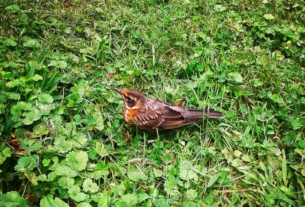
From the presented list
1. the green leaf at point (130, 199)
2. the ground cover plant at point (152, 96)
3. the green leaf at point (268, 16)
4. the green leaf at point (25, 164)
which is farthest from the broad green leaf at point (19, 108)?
the green leaf at point (268, 16)

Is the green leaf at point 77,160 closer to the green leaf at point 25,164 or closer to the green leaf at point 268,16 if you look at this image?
the green leaf at point 25,164

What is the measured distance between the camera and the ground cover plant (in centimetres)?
316

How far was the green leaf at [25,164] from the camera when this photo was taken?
9.39 ft

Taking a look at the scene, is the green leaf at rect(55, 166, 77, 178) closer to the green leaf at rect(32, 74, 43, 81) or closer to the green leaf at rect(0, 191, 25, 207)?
the green leaf at rect(0, 191, 25, 207)

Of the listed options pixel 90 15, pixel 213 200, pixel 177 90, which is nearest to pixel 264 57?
pixel 177 90

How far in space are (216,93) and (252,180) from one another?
1.44 m

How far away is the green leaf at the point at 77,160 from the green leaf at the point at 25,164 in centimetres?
36

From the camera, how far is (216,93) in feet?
14.4

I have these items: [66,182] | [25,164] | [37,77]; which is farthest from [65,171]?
[37,77]

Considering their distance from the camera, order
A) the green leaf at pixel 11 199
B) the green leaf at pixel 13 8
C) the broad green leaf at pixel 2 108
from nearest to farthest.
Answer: the green leaf at pixel 11 199
the broad green leaf at pixel 2 108
the green leaf at pixel 13 8

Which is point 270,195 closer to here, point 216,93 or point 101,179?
point 216,93

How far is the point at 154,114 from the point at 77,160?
118cm

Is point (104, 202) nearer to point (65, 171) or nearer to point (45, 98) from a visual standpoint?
point (65, 171)

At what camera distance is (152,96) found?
173 inches
